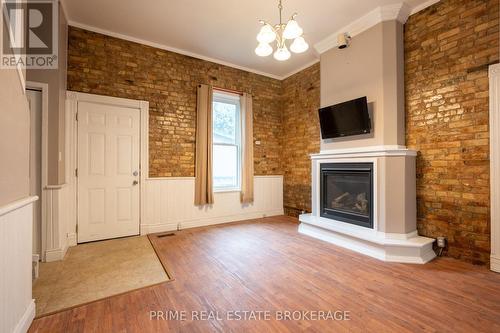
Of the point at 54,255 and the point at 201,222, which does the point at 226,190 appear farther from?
the point at 54,255

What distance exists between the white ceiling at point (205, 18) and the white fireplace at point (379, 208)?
1889mm

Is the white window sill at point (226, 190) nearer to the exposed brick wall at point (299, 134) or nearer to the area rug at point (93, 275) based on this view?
the exposed brick wall at point (299, 134)

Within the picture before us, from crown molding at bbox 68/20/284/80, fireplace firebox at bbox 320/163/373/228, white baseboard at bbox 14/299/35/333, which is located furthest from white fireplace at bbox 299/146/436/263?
white baseboard at bbox 14/299/35/333

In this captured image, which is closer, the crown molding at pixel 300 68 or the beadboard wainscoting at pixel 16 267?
the beadboard wainscoting at pixel 16 267

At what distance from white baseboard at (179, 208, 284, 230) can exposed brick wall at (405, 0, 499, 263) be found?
2839 mm

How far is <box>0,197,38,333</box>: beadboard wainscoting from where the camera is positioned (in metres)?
1.31

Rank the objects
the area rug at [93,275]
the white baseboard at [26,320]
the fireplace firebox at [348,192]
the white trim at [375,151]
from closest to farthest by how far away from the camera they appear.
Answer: the white baseboard at [26,320] → the area rug at [93,275] → the white trim at [375,151] → the fireplace firebox at [348,192]

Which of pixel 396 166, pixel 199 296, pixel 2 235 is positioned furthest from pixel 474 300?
pixel 2 235

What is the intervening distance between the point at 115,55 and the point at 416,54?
14.4ft

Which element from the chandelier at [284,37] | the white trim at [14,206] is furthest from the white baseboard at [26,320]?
the chandelier at [284,37]

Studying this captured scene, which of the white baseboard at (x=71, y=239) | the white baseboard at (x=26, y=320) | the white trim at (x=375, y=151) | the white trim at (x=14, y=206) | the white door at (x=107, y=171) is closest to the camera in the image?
the white trim at (x=14, y=206)

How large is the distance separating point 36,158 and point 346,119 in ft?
13.4

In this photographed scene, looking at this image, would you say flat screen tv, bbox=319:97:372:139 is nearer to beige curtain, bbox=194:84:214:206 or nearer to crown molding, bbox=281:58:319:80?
crown molding, bbox=281:58:319:80

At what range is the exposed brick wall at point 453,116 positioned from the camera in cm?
255
